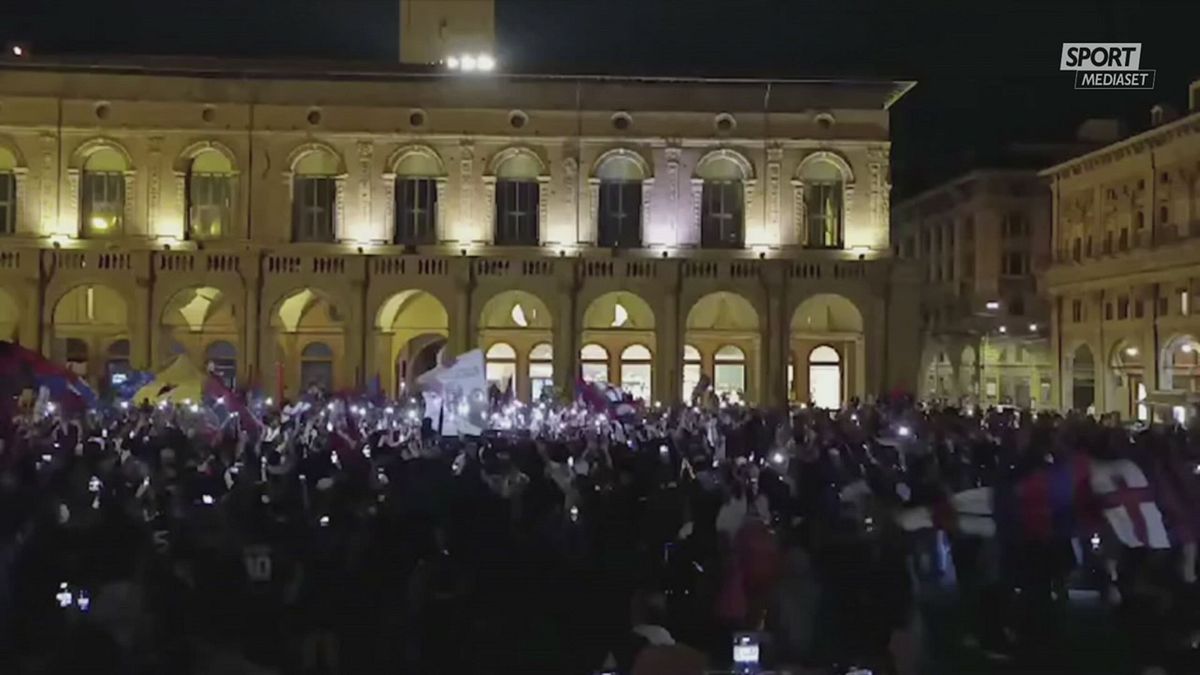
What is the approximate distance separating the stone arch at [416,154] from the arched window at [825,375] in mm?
15429

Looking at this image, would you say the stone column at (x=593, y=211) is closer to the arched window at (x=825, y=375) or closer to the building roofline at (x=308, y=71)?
the building roofline at (x=308, y=71)

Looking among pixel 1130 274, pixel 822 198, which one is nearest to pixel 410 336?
pixel 822 198

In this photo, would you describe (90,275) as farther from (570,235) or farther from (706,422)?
(706,422)

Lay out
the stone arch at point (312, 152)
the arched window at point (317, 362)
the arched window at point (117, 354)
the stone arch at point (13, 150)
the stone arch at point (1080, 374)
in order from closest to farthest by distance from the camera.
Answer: the stone arch at point (13, 150) < the arched window at point (117, 354) < the stone arch at point (312, 152) < the arched window at point (317, 362) < the stone arch at point (1080, 374)

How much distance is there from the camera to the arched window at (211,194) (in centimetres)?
5541

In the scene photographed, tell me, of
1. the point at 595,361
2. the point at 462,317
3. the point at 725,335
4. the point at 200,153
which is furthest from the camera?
A: the point at 725,335

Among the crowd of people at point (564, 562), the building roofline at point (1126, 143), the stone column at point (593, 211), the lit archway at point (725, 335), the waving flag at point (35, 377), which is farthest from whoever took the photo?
the lit archway at point (725, 335)

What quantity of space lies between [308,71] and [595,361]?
47.7 ft

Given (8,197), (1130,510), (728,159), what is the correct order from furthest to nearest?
(728,159), (8,197), (1130,510)

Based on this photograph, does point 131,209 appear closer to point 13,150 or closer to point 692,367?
point 13,150

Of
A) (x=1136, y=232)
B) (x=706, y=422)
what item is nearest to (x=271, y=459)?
(x=706, y=422)

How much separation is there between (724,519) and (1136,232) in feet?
164

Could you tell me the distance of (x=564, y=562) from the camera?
13.6m

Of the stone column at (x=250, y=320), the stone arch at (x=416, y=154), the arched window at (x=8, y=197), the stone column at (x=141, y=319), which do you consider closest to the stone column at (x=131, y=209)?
the stone column at (x=141, y=319)
